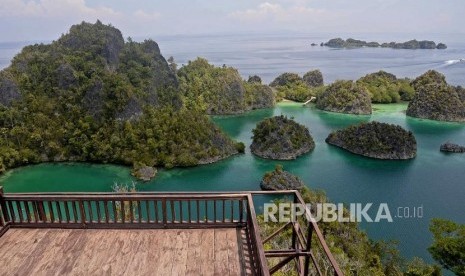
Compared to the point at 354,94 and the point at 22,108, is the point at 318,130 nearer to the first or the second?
the point at 354,94

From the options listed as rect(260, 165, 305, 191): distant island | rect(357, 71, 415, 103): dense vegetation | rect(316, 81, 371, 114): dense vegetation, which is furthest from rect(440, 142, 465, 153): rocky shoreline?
rect(357, 71, 415, 103): dense vegetation

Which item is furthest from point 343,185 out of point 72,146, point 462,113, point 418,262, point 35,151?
point 462,113

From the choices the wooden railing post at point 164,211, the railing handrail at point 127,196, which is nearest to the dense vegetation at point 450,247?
the railing handrail at point 127,196

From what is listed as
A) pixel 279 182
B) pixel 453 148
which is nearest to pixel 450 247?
pixel 279 182

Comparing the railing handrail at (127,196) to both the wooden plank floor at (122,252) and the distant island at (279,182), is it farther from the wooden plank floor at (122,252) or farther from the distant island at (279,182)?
the distant island at (279,182)

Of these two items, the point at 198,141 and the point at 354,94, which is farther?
the point at 354,94

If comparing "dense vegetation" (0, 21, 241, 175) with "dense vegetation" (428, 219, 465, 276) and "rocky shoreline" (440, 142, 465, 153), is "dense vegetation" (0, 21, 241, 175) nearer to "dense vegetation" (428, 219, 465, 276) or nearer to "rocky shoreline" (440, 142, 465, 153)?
"rocky shoreline" (440, 142, 465, 153)
